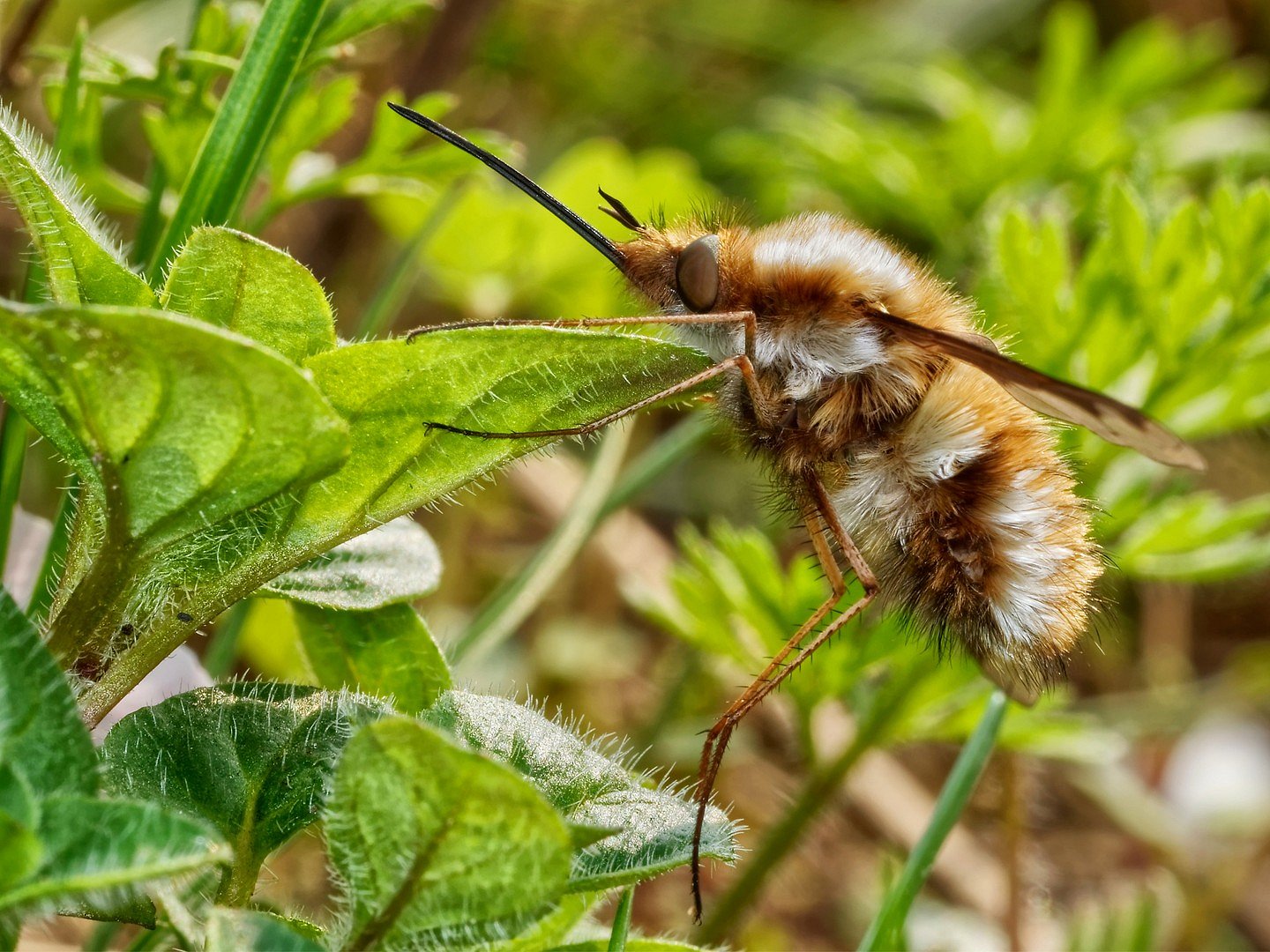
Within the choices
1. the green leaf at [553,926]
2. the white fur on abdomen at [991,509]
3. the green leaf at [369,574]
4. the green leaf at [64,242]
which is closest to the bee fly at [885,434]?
the white fur on abdomen at [991,509]

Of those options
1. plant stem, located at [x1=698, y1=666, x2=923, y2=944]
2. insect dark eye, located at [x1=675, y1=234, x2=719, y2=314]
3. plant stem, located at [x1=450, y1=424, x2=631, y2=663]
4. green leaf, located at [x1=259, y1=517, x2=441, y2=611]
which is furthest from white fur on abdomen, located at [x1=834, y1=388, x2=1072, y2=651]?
green leaf, located at [x1=259, y1=517, x2=441, y2=611]

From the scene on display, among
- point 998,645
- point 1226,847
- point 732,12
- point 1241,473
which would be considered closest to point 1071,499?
point 998,645

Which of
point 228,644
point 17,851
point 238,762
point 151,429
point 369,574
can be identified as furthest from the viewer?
point 228,644

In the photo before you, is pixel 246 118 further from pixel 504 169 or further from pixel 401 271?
pixel 401 271

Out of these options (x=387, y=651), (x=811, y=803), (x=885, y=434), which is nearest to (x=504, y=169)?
(x=885, y=434)

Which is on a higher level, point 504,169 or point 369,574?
point 504,169

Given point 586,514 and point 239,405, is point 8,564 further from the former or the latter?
point 586,514

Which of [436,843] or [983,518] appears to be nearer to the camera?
[436,843]
